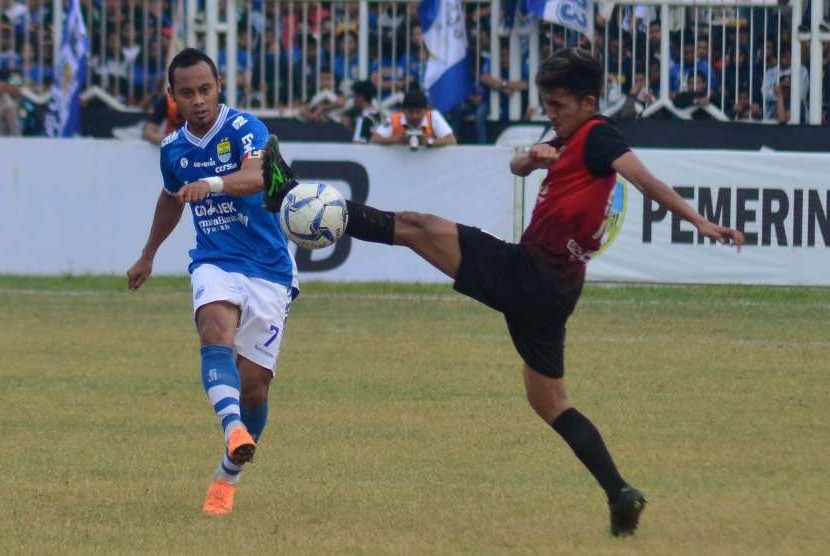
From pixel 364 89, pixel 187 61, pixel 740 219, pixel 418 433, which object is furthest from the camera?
pixel 364 89

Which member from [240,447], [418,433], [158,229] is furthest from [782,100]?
[240,447]

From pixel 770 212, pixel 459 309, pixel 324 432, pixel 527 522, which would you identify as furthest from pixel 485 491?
pixel 770 212

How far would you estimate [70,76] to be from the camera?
1903 cm

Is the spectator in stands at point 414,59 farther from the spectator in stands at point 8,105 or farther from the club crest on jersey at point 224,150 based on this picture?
the club crest on jersey at point 224,150

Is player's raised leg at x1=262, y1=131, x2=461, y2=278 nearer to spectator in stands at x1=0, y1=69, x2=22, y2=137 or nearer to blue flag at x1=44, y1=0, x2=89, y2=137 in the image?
blue flag at x1=44, y1=0, x2=89, y2=137

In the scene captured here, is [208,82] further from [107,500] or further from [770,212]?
[770,212]

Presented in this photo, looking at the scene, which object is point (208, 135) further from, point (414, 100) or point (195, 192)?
point (414, 100)

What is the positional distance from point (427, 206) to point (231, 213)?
9582mm

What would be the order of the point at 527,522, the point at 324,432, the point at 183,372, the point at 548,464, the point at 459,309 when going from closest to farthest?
1. the point at 527,522
2. the point at 548,464
3. the point at 324,432
4. the point at 183,372
5. the point at 459,309

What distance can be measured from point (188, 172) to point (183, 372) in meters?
4.40

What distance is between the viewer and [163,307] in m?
15.7

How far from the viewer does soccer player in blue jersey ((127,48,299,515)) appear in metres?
7.34

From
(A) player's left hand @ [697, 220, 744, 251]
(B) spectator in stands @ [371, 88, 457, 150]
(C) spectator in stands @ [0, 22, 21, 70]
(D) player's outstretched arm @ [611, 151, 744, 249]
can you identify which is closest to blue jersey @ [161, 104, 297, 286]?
(D) player's outstretched arm @ [611, 151, 744, 249]

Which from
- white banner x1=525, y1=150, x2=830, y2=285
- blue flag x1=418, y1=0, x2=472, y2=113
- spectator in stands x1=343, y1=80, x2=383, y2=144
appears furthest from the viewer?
blue flag x1=418, y1=0, x2=472, y2=113
